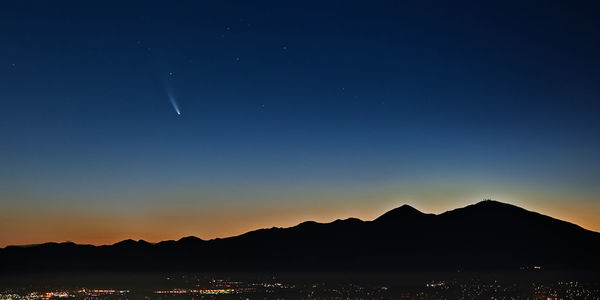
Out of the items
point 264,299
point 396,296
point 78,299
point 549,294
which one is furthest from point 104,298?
point 549,294

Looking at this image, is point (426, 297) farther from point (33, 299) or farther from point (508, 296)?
point (33, 299)

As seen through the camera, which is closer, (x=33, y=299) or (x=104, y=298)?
(x=33, y=299)

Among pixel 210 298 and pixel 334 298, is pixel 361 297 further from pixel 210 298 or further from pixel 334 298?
pixel 210 298

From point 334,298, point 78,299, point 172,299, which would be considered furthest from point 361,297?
point 78,299

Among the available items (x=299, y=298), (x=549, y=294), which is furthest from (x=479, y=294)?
(x=299, y=298)

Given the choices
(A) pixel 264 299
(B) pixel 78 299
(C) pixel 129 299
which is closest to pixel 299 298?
(A) pixel 264 299

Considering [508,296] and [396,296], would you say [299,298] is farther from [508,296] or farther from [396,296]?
[508,296]

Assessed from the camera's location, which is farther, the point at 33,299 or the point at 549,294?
the point at 549,294
